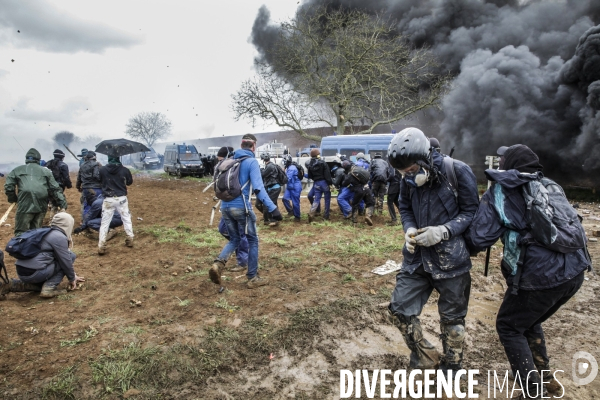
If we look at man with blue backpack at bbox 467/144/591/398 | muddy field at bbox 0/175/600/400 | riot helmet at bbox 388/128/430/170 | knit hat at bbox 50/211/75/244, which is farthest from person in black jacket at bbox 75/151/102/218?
man with blue backpack at bbox 467/144/591/398

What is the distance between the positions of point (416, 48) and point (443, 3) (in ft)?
10.2

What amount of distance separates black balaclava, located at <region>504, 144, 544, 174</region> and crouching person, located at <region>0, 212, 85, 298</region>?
4.54 metres

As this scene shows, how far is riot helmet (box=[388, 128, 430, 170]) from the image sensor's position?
7.86 ft

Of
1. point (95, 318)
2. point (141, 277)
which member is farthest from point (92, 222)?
point (95, 318)

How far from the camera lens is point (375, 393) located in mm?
2623

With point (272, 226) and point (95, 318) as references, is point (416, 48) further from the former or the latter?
point (95, 318)

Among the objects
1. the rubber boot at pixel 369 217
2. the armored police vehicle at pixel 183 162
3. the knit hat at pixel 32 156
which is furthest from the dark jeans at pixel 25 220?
the armored police vehicle at pixel 183 162

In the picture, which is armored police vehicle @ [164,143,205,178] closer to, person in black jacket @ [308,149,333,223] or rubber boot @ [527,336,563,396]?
person in black jacket @ [308,149,333,223]

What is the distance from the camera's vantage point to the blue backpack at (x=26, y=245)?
3.98 meters

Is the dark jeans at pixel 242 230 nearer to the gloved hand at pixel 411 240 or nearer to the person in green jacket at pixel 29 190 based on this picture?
the gloved hand at pixel 411 240

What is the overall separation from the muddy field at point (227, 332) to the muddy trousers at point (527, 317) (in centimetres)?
48

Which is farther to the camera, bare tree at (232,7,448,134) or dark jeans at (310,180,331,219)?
bare tree at (232,7,448,134)

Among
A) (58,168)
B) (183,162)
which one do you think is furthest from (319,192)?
(183,162)

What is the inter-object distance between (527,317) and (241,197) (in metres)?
3.08
